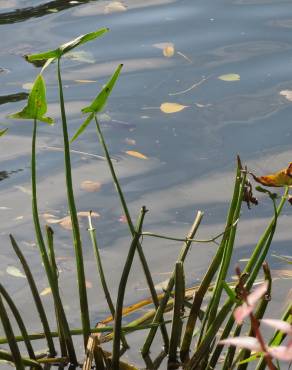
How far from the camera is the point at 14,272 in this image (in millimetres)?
2668

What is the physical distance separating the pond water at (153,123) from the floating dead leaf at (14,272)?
0.02 m

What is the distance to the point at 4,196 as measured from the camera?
3156 millimetres

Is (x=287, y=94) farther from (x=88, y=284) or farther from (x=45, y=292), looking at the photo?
(x=45, y=292)

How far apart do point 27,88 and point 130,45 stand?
730mm

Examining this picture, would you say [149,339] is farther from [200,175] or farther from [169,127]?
[169,127]

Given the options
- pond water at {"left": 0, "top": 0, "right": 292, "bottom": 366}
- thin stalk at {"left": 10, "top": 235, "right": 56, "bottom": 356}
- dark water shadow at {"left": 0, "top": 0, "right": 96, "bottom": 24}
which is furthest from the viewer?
dark water shadow at {"left": 0, "top": 0, "right": 96, "bottom": 24}

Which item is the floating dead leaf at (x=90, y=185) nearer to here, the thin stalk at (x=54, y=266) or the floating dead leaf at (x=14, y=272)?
the floating dead leaf at (x=14, y=272)

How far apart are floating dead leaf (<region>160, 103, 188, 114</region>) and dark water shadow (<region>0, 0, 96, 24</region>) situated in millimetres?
1456

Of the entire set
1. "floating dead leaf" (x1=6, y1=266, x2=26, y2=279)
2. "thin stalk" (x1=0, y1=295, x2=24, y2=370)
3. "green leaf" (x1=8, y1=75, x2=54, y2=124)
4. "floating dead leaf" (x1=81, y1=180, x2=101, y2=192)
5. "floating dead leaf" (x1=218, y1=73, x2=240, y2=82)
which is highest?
"green leaf" (x1=8, y1=75, x2=54, y2=124)

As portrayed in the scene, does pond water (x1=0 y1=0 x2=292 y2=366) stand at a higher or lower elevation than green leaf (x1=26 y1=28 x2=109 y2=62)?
lower

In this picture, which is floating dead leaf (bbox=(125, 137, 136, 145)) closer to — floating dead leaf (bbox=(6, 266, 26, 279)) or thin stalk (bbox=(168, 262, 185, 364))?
floating dead leaf (bbox=(6, 266, 26, 279))

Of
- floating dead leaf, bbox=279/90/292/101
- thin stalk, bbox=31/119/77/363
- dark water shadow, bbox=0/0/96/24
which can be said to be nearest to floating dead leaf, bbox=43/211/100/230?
thin stalk, bbox=31/119/77/363

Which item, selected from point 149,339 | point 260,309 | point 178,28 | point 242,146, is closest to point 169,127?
point 242,146

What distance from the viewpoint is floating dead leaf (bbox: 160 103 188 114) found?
375 centimetres
